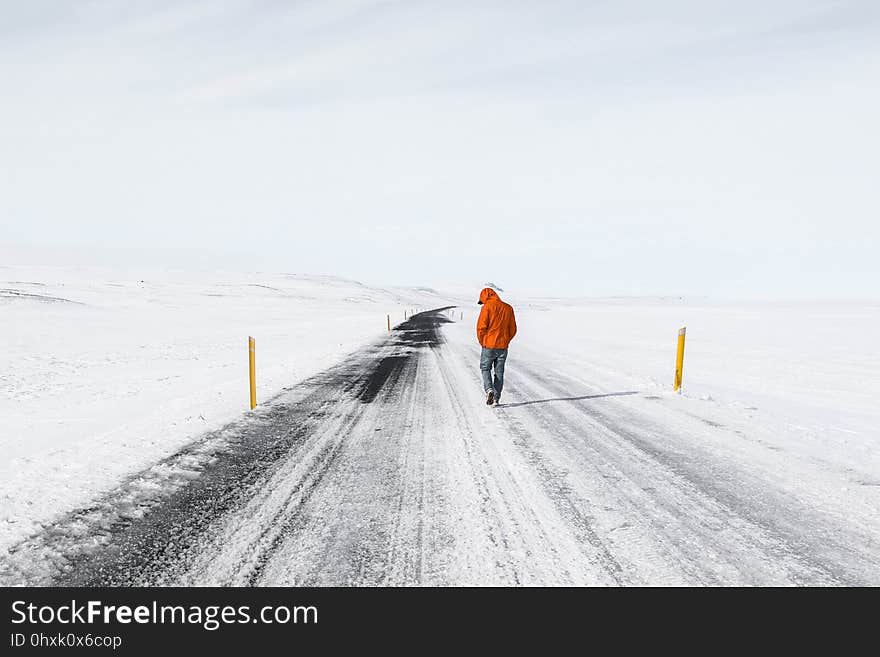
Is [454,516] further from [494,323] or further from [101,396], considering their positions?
[101,396]

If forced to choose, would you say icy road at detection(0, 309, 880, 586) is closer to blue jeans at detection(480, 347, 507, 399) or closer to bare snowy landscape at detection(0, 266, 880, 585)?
bare snowy landscape at detection(0, 266, 880, 585)

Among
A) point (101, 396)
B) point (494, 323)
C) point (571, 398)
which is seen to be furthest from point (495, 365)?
point (101, 396)

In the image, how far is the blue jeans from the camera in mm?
7884

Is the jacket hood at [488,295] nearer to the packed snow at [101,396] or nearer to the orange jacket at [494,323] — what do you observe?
the orange jacket at [494,323]

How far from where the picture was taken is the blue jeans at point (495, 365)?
7884mm

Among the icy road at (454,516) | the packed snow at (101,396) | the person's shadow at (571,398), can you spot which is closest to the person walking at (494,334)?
the person's shadow at (571,398)

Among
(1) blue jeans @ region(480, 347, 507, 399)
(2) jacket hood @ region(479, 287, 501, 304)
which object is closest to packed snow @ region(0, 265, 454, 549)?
(1) blue jeans @ region(480, 347, 507, 399)

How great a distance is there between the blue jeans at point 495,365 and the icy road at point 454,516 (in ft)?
4.89

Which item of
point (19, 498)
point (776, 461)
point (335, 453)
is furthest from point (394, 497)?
point (776, 461)

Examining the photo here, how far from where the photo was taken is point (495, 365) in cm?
812

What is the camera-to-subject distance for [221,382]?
10320 millimetres

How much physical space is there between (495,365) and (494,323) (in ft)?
2.23
